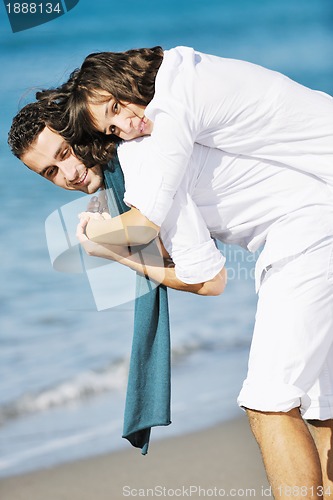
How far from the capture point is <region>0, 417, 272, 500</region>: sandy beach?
320 cm

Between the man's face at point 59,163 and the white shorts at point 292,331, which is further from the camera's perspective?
the man's face at point 59,163

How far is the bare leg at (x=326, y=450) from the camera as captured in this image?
225 cm

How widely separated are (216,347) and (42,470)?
1303mm

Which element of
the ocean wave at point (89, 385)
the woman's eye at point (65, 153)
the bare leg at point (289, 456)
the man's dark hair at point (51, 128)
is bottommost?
the ocean wave at point (89, 385)

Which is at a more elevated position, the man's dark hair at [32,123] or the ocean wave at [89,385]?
the man's dark hair at [32,123]

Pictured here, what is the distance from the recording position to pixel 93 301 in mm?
4953

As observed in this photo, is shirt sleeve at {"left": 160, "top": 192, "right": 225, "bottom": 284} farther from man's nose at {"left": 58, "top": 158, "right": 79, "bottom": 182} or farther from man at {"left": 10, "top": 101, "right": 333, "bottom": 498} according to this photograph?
man's nose at {"left": 58, "top": 158, "right": 79, "bottom": 182}

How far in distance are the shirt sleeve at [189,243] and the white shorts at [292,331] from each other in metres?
0.15

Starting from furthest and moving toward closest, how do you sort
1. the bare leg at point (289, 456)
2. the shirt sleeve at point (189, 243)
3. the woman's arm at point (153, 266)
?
the woman's arm at point (153, 266), the shirt sleeve at point (189, 243), the bare leg at point (289, 456)

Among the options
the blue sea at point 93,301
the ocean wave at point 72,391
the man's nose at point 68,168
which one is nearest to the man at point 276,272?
the man's nose at point 68,168

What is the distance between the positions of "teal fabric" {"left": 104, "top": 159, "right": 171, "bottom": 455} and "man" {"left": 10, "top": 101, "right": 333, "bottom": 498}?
9.2 inches

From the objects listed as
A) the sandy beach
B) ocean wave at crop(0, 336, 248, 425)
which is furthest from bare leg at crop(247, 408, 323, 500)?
ocean wave at crop(0, 336, 248, 425)

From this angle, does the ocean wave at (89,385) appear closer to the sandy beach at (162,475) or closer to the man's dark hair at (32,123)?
the sandy beach at (162,475)

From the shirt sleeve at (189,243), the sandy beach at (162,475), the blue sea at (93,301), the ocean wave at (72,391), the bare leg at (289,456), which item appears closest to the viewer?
the bare leg at (289,456)
